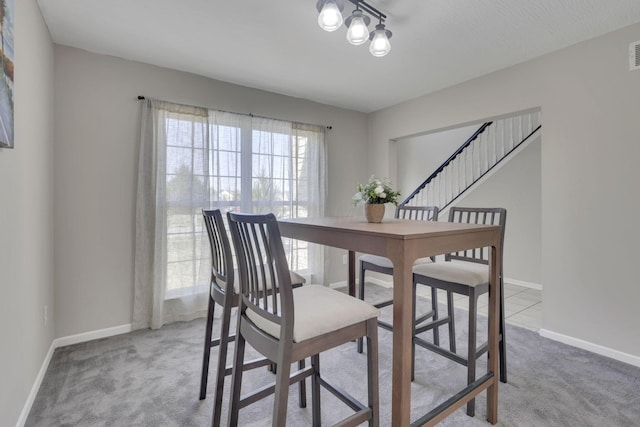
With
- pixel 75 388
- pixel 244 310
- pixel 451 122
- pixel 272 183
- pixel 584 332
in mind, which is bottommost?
pixel 75 388

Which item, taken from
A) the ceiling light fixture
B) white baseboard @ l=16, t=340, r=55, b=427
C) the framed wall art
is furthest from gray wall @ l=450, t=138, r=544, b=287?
white baseboard @ l=16, t=340, r=55, b=427

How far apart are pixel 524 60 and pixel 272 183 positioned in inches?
104

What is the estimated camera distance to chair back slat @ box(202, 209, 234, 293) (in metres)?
1.50

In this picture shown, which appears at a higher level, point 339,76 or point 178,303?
point 339,76

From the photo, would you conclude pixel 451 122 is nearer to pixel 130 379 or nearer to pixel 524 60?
pixel 524 60

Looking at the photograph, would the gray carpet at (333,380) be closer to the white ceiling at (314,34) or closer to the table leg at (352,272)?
the table leg at (352,272)

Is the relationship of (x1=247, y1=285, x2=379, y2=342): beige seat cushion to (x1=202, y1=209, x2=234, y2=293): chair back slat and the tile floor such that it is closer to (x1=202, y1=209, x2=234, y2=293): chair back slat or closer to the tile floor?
(x1=202, y1=209, x2=234, y2=293): chair back slat

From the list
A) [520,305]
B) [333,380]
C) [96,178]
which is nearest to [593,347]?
[520,305]

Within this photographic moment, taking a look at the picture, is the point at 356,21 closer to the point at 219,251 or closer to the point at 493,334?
the point at 219,251

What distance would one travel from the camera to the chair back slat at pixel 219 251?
150 centimetres

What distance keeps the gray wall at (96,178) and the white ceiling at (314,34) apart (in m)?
0.18

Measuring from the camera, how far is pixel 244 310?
1.35 meters

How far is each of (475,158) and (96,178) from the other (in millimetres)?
4758

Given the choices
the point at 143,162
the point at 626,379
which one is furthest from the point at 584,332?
the point at 143,162
